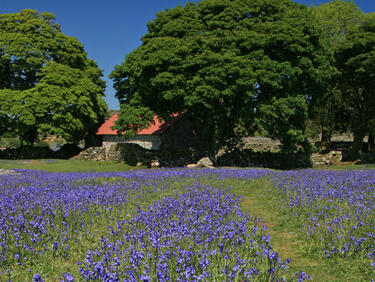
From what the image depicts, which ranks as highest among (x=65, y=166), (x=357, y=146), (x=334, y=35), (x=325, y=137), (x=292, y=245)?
(x=334, y=35)

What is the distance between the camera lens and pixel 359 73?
24.7 meters

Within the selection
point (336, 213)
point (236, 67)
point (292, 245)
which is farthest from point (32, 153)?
point (336, 213)

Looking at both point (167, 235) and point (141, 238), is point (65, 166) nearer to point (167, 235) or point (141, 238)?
point (141, 238)

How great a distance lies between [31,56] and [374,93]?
3410 centimetres

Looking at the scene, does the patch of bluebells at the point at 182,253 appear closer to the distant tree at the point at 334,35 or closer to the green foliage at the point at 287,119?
the green foliage at the point at 287,119

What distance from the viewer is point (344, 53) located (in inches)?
1038

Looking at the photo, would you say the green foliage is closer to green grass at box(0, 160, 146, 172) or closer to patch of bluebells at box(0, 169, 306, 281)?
green grass at box(0, 160, 146, 172)

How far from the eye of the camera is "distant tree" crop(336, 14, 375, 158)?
24.4 meters

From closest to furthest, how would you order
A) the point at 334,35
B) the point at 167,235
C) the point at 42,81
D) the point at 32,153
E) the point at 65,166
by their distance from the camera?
the point at 167,235, the point at 65,166, the point at 42,81, the point at 334,35, the point at 32,153

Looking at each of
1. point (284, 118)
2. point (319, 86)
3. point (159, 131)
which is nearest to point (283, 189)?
point (284, 118)

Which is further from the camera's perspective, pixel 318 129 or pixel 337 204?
pixel 318 129

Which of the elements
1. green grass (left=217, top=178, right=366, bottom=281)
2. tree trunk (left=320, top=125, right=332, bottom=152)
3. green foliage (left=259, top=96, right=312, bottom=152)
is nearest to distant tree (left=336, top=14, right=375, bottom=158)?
tree trunk (left=320, top=125, right=332, bottom=152)

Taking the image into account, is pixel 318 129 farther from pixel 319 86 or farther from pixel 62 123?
pixel 62 123

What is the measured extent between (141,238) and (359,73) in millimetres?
26201
